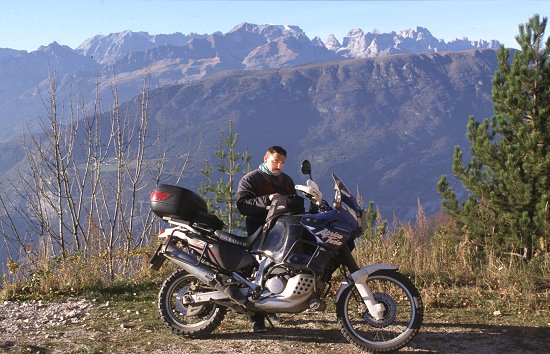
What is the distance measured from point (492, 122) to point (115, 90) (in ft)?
31.8

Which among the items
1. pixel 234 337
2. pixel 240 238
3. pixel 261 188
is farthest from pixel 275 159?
pixel 234 337

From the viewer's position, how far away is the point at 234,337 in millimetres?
5824

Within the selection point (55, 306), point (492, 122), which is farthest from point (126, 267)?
point (492, 122)

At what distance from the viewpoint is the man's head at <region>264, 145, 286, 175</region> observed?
6.27m

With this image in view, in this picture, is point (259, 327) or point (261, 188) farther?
point (261, 188)

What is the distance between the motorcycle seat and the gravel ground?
90cm

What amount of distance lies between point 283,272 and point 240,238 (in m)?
0.60

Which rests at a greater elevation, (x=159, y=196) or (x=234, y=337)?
(x=159, y=196)

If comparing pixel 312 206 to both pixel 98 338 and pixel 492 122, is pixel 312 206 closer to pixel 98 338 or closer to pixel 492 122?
pixel 98 338

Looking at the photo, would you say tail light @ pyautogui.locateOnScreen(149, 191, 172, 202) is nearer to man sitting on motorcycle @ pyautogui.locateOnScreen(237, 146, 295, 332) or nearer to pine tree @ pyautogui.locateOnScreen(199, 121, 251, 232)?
man sitting on motorcycle @ pyautogui.locateOnScreen(237, 146, 295, 332)

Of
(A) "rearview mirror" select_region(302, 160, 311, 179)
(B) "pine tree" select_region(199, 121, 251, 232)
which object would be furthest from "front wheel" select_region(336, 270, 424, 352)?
(B) "pine tree" select_region(199, 121, 251, 232)

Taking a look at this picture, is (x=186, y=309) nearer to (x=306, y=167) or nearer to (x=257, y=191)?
(x=257, y=191)

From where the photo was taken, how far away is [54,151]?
11086mm

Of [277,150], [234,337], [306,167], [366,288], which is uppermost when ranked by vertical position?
[277,150]
